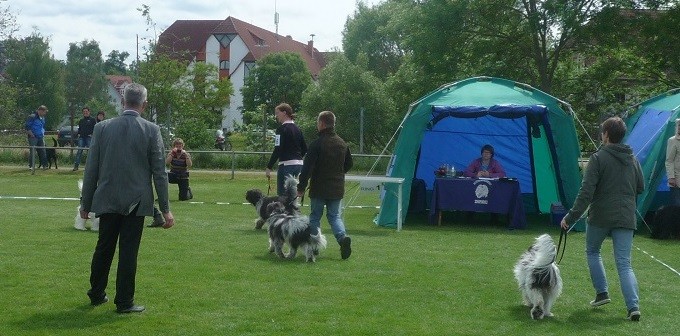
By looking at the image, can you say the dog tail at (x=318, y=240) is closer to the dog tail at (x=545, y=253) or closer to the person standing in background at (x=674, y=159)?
the dog tail at (x=545, y=253)

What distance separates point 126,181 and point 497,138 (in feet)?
36.5

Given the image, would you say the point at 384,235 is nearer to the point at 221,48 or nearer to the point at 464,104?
the point at 464,104

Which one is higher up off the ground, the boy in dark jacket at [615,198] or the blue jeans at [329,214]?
the boy in dark jacket at [615,198]

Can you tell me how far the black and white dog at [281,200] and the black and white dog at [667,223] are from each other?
525 centimetres

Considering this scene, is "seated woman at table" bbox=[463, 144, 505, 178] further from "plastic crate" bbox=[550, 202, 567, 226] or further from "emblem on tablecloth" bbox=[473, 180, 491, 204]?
"plastic crate" bbox=[550, 202, 567, 226]

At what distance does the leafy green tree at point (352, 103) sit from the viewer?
3069 cm

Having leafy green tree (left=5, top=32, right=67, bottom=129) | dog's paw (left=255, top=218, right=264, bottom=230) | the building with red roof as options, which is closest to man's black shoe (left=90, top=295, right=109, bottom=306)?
dog's paw (left=255, top=218, right=264, bottom=230)

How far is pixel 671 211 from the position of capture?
41.8 feet

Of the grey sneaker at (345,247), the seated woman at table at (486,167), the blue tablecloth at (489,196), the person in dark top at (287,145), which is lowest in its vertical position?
the grey sneaker at (345,247)

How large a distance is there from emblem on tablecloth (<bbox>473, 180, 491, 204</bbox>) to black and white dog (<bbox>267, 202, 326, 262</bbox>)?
190 inches

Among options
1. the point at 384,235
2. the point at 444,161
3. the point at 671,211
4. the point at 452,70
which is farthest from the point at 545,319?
the point at 452,70

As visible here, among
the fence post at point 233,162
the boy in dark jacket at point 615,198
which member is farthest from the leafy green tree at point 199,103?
the boy in dark jacket at point 615,198

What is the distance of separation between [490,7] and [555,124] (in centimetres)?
1144

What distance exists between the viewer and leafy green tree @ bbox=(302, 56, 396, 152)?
3069 cm
